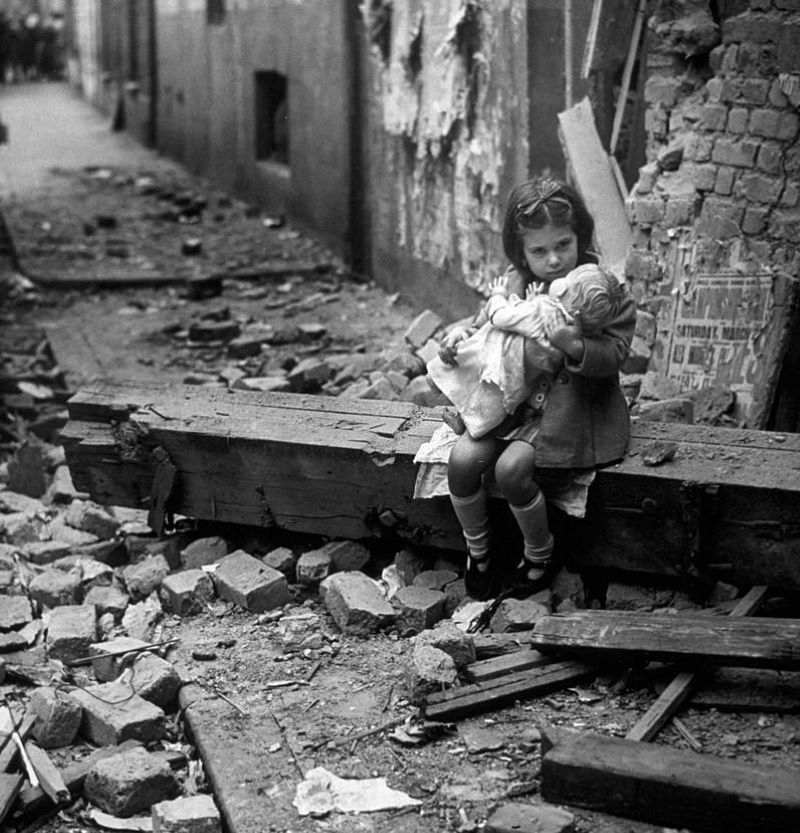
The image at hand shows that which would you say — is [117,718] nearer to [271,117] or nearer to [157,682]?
[157,682]

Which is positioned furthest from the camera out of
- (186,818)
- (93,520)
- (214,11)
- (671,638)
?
(214,11)

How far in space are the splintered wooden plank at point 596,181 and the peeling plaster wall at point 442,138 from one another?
0.40 meters

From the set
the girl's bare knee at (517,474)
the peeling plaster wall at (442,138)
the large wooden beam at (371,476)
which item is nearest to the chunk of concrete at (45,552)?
the large wooden beam at (371,476)

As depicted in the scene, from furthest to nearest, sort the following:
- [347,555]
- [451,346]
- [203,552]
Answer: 1. [203,552]
2. [347,555]
3. [451,346]

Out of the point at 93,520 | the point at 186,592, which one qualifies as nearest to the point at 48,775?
the point at 186,592

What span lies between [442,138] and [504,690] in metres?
4.46

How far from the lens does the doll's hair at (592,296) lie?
11.4 feet

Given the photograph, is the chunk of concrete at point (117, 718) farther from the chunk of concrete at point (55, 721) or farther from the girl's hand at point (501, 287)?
the girl's hand at point (501, 287)

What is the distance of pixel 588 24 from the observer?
540cm

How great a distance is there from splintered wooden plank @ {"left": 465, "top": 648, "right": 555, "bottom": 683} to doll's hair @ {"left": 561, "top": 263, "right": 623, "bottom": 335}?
0.93 meters

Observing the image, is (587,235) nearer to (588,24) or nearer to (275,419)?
(275,419)

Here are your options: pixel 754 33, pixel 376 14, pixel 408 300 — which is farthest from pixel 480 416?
pixel 376 14

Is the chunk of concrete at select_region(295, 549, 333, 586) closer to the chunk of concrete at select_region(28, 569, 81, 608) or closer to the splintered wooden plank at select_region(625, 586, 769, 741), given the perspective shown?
the chunk of concrete at select_region(28, 569, 81, 608)

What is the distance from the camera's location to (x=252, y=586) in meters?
4.14
